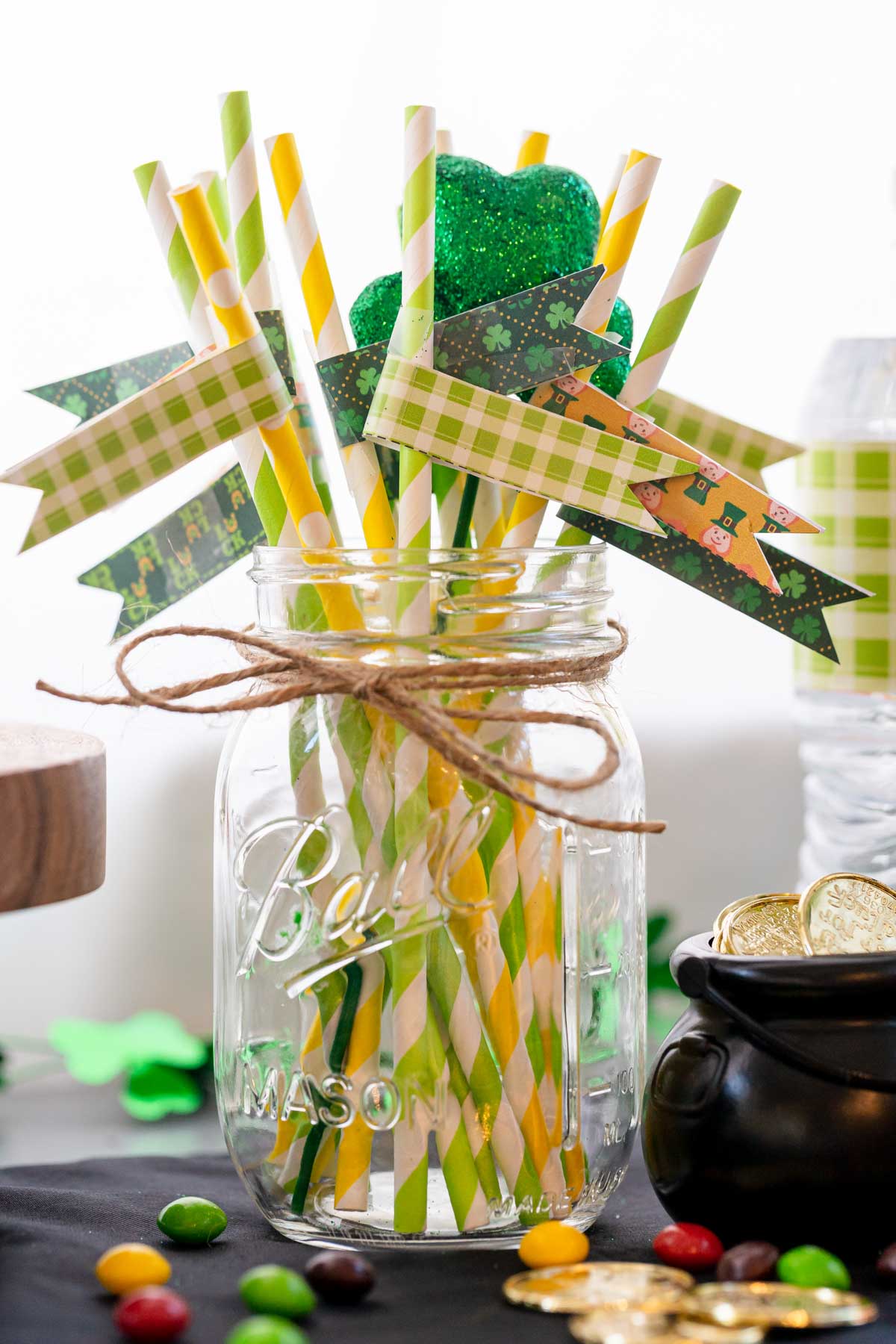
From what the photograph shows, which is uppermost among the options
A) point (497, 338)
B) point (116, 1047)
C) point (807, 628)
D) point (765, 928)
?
point (497, 338)

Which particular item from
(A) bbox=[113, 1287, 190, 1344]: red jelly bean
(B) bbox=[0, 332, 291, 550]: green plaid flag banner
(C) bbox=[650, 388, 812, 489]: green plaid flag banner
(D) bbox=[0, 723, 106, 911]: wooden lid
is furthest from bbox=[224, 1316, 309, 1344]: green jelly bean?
(C) bbox=[650, 388, 812, 489]: green plaid flag banner

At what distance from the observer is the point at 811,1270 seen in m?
0.46

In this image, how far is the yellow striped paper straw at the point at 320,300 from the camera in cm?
55

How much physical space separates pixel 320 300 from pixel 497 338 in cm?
8

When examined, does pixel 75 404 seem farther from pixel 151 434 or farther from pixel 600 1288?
pixel 600 1288

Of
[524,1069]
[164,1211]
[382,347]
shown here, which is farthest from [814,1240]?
[382,347]

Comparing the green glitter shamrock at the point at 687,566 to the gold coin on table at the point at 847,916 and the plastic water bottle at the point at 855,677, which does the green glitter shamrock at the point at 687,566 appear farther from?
the plastic water bottle at the point at 855,677

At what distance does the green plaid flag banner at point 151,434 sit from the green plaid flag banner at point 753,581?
5.0 inches

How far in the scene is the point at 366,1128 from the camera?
1.73ft

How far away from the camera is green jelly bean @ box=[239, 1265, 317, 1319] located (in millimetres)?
455

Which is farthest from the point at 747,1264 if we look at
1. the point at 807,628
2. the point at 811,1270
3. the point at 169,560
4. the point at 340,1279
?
the point at 169,560

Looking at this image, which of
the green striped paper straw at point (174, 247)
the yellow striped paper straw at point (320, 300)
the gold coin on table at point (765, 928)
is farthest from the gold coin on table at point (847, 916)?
the green striped paper straw at point (174, 247)

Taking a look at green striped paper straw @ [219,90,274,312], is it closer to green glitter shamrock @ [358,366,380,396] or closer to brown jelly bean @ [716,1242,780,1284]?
green glitter shamrock @ [358,366,380,396]

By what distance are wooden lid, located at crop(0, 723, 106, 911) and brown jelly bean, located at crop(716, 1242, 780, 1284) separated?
0.78ft
